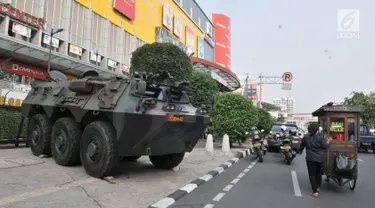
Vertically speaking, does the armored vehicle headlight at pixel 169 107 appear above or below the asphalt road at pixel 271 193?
above

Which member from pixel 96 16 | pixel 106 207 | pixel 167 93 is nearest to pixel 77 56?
pixel 96 16

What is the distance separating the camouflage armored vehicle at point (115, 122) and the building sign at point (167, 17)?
3488 centimetres

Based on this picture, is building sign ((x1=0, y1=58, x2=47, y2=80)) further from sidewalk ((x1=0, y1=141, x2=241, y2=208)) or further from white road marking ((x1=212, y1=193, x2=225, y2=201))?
white road marking ((x1=212, y1=193, x2=225, y2=201))

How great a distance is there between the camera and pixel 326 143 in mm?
6551

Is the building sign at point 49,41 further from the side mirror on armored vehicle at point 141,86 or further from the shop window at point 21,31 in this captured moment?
the side mirror on armored vehicle at point 141,86

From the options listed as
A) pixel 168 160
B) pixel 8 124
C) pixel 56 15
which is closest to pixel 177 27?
pixel 56 15

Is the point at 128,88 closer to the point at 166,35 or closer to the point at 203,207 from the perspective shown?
the point at 203,207

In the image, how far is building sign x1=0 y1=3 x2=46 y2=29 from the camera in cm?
1955

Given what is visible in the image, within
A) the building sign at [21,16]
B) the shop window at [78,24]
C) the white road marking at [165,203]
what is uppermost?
the shop window at [78,24]

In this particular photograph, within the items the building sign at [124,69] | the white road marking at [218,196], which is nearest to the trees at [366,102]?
the building sign at [124,69]

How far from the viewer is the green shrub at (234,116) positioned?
15719mm

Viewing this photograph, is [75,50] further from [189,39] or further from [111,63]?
[189,39]

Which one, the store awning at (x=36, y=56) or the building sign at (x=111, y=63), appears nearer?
the store awning at (x=36, y=56)

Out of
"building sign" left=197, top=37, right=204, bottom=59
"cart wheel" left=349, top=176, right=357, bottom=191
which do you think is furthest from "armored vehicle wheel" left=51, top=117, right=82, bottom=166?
"building sign" left=197, top=37, right=204, bottom=59
